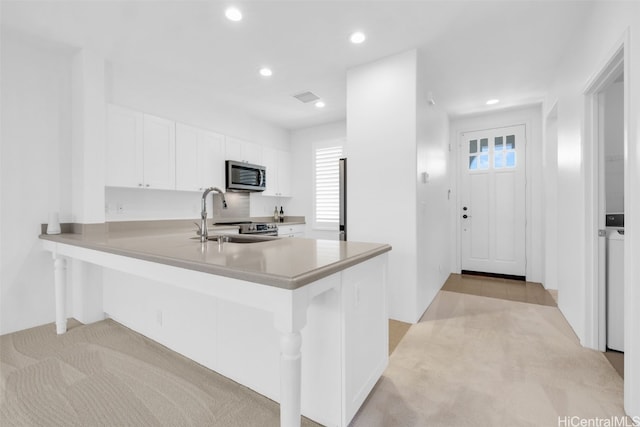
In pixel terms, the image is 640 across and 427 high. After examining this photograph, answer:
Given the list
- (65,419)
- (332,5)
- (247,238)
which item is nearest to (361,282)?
(247,238)

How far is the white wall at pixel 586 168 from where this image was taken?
1.47 m

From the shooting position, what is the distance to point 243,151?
172 inches

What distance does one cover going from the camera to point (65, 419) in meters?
1.51

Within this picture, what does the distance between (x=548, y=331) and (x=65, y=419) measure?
11.6 ft

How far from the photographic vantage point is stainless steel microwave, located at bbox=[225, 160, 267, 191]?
13.2 feet

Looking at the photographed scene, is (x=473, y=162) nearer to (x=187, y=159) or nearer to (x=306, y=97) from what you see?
(x=306, y=97)

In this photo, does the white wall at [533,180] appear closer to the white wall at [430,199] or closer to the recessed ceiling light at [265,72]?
the white wall at [430,199]

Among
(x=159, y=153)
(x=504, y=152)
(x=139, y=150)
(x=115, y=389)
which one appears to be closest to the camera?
(x=115, y=389)

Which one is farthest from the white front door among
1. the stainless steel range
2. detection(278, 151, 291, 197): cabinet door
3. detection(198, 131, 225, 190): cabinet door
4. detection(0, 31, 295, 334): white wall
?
detection(0, 31, 295, 334): white wall

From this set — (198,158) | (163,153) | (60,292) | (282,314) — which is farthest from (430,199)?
(60,292)

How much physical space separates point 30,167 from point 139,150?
88 centimetres

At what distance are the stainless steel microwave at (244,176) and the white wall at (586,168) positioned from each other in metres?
3.77

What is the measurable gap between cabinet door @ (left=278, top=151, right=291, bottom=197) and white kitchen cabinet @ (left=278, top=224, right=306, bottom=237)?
0.66 metres

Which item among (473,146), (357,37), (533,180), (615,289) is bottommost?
(615,289)
